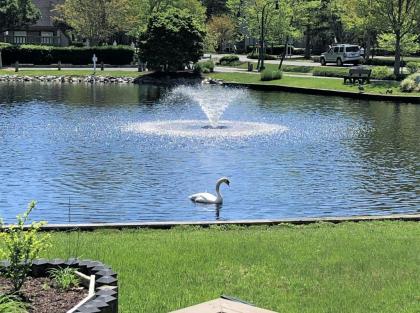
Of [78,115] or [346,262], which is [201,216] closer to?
[346,262]

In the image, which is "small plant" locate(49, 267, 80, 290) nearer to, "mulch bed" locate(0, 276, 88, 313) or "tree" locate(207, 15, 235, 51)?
"mulch bed" locate(0, 276, 88, 313)

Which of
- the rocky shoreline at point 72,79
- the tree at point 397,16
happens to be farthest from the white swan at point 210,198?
the rocky shoreline at point 72,79

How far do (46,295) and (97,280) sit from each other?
0.49m

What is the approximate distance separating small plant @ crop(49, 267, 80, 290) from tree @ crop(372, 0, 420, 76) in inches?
1727

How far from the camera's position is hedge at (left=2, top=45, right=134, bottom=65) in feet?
229

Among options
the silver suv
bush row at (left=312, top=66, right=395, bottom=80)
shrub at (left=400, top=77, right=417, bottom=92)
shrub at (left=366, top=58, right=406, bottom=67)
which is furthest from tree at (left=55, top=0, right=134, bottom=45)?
shrub at (left=400, top=77, right=417, bottom=92)

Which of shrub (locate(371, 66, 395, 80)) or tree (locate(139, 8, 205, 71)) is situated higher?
tree (locate(139, 8, 205, 71))

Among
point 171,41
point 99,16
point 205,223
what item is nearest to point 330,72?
point 171,41

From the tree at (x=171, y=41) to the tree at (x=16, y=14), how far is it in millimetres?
32807

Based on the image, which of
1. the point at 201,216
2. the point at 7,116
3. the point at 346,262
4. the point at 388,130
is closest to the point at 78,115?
the point at 7,116

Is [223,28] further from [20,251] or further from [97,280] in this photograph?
[20,251]

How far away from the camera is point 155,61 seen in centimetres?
5953

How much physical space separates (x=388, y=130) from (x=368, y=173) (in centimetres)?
944

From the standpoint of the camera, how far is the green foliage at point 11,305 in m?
5.50
